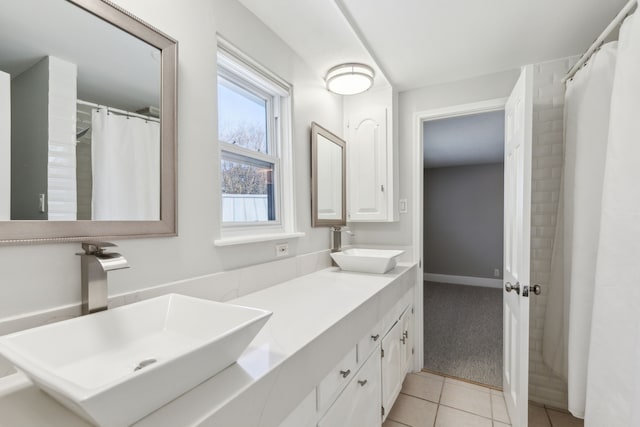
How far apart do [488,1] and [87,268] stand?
1.98m

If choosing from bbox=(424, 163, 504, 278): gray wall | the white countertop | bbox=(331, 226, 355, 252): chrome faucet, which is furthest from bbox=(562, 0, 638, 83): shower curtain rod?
bbox=(424, 163, 504, 278): gray wall

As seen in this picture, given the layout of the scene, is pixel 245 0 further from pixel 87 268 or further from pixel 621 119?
pixel 621 119

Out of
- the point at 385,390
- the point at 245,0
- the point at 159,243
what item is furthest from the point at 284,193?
the point at 385,390

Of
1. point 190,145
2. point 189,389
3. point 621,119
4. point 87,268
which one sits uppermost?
point 621,119

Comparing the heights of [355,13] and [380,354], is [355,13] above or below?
above

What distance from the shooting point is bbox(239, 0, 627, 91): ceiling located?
150 centimetres

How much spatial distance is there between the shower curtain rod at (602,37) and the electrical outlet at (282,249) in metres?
1.90

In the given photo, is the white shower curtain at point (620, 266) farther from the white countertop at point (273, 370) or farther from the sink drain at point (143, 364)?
the sink drain at point (143, 364)

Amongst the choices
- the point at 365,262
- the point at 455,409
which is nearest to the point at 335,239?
the point at 365,262

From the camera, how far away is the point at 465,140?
3848mm

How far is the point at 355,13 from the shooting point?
5.09 feet

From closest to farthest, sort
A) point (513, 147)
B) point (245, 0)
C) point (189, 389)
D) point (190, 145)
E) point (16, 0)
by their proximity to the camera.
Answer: point (189, 389)
point (16, 0)
point (190, 145)
point (245, 0)
point (513, 147)

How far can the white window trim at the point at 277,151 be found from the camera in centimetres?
150

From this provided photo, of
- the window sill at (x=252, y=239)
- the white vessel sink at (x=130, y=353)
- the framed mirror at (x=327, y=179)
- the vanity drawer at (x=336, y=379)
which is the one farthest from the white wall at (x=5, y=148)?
the framed mirror at (x=327, y=179)
